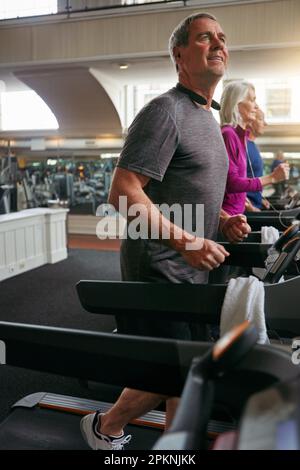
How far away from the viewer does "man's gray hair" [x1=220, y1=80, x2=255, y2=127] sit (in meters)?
2.90

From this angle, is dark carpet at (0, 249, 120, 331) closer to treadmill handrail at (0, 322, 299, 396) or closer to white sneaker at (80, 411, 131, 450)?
white sneaker at (80, 411, 131, 450)

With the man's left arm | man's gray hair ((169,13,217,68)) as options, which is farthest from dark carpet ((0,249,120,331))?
man's gray hair ((169,13,217,68))

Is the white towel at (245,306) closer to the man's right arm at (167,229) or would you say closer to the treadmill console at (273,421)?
the man's right arm at (167,229)

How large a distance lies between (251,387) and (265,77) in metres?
7.39

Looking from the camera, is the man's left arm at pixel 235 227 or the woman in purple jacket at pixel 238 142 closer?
the man's left arm at pixel 235 227

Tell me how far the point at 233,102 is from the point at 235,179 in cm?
65

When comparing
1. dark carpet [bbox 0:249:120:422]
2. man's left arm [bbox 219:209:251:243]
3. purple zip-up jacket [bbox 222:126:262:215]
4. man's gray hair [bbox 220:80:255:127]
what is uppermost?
man's gray hair [bbox 220:80:255:127]

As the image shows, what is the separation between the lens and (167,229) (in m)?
1.37

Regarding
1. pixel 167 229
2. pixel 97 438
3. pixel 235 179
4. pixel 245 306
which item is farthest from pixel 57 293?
pixel 245 306

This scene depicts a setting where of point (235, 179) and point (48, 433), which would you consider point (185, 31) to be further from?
point (48, 433)

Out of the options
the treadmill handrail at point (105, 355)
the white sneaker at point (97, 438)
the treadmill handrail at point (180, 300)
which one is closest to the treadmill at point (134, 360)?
the treadmill handrail at point (105, 355)

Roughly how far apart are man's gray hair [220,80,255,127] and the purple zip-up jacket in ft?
0.29

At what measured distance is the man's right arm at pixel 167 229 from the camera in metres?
1.34

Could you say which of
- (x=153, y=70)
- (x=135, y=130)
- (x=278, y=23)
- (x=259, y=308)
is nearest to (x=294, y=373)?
(x=259, y=308)
